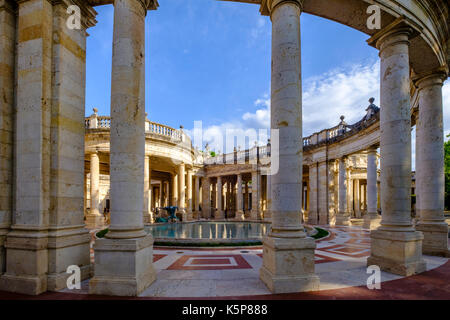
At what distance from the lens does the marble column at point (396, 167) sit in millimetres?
9570

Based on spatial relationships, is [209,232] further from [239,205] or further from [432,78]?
[432,78]

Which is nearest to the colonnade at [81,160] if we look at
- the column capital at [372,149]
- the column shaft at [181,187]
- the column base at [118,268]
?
the column base at [118,268]

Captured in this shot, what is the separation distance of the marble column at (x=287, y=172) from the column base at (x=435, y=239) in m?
9.61

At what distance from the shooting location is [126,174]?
24.7 feet

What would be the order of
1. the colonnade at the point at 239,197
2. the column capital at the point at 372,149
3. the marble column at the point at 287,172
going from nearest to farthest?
the marble column at the point at 287,172, the column capital at the point at 372,149, the colonnade at the point at 239,197

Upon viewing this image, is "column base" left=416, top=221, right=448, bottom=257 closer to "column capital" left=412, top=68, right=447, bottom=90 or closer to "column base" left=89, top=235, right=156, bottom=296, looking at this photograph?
"column capital" left=412, top=68, right=447, bottom=90

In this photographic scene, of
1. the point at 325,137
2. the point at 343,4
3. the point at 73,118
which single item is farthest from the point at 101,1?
the point at 325,137

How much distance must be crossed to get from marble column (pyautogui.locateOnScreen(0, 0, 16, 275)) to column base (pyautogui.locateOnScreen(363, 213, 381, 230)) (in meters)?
28.2

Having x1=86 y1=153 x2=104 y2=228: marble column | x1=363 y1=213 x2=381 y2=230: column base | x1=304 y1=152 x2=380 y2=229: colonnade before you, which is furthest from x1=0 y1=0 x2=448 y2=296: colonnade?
x1=304 y1=152 x2=380 y2=229: colonnade

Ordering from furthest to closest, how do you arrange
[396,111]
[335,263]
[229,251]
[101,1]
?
[229,251], [335,263], [396,111], [101,1]

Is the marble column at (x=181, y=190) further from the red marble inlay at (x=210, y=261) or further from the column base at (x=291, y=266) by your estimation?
the column base at (x=291, y=266)
